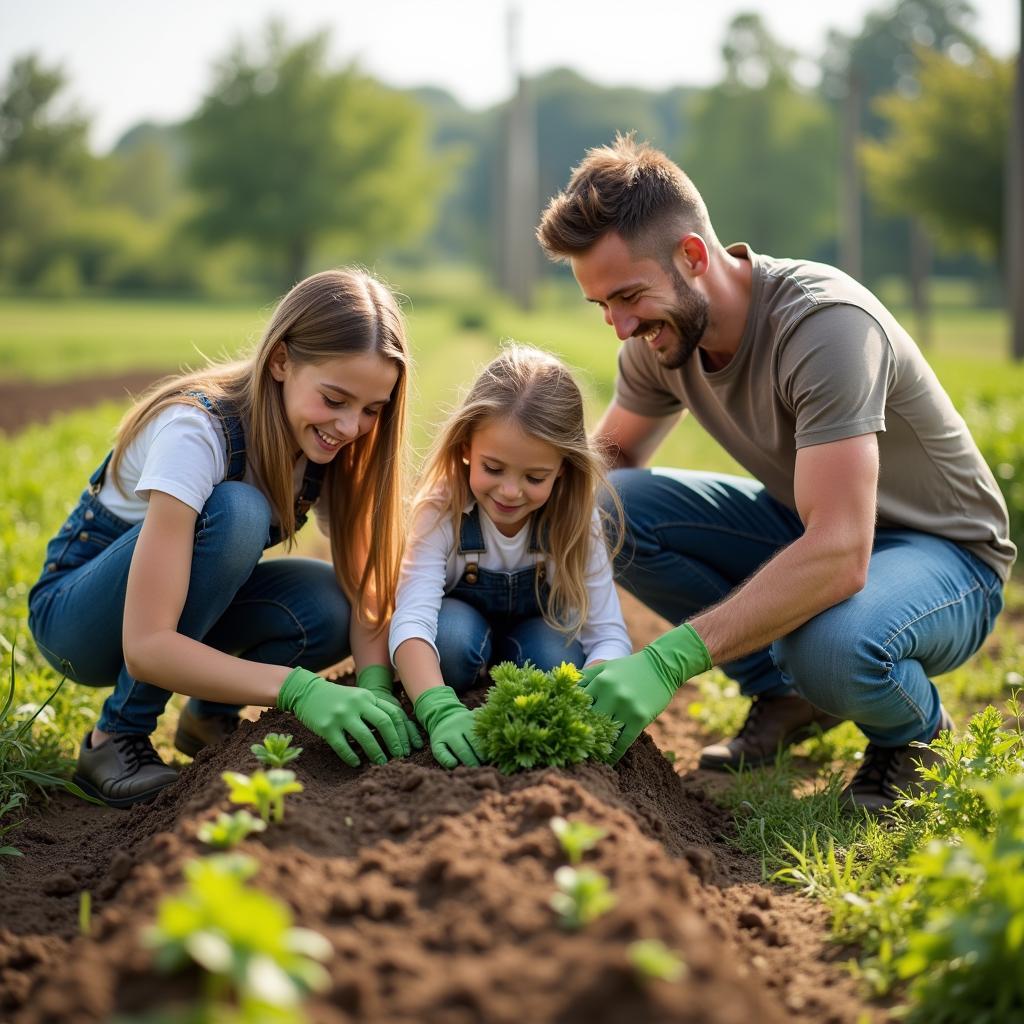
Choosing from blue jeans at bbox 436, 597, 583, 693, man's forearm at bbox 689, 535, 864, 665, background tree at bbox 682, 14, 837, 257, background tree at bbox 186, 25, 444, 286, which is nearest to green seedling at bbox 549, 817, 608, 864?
man's forearm at bbox 689, 535, 864, 665

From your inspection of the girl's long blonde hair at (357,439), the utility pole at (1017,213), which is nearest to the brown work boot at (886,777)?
the girl's long blonde hair at (357,439)

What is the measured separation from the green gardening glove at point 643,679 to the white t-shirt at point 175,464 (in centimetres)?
115

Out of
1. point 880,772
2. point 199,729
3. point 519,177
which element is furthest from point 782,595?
point 519,177

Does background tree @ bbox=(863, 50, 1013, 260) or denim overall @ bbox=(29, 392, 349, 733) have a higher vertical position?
background tree @ bbox=(863, 50, 1013, 260)

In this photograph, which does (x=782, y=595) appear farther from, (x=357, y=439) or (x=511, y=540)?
(x=357, y=439)

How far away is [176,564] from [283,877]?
45.8 inches

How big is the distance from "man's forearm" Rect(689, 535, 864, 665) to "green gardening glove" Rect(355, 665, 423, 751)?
81 centimetres

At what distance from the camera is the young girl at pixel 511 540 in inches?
118

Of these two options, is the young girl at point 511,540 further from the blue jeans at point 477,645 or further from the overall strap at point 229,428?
the overall strap at point 229,428

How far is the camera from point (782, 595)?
279cm

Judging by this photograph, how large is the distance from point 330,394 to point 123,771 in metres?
1.25

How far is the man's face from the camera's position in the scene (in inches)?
121

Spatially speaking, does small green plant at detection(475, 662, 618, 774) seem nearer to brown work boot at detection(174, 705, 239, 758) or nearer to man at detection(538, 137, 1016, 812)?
man at detection(538, 137, 1016, 812)

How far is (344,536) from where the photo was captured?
321 centimetres
